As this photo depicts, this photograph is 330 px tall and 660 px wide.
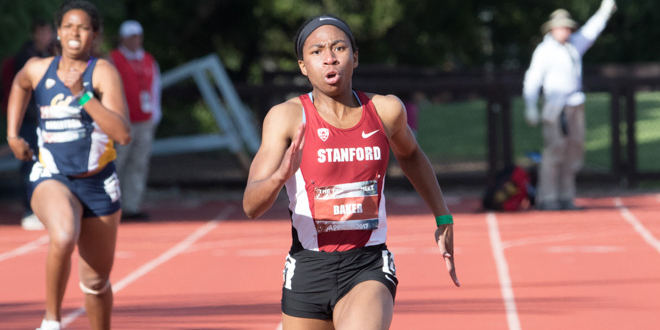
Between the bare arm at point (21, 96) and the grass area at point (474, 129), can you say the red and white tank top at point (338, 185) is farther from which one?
the grass area at point (474, 129)

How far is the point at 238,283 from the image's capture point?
28.6ft

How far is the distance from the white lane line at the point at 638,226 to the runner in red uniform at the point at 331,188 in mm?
6630

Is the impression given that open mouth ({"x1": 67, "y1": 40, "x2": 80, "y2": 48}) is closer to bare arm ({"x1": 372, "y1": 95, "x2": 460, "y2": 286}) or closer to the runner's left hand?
bare arm ({"x1": 372, "y1": 95, "x2": 460, "y2": 286})

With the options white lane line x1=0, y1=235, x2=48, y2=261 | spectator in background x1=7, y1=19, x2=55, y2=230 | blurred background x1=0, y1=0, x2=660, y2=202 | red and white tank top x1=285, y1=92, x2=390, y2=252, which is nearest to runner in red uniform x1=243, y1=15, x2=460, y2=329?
red and white tank top x1=285, y1=92, x2=390, y2=252

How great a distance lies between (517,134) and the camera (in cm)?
2864

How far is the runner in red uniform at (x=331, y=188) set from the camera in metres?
4.09

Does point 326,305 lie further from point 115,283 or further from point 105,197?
point 115,283

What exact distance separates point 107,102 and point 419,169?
2.05 metres

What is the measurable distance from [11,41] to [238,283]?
21.7 ft

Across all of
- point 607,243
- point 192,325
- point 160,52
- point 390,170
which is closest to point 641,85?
point 390,170

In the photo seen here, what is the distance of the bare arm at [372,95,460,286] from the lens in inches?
172

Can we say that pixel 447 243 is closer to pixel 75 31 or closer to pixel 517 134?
pixel 75 31

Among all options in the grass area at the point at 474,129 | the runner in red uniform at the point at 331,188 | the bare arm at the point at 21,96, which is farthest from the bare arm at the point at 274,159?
the grass area at the point at 474,129

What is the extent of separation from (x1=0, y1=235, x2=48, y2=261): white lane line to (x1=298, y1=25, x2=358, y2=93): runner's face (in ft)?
22.9
